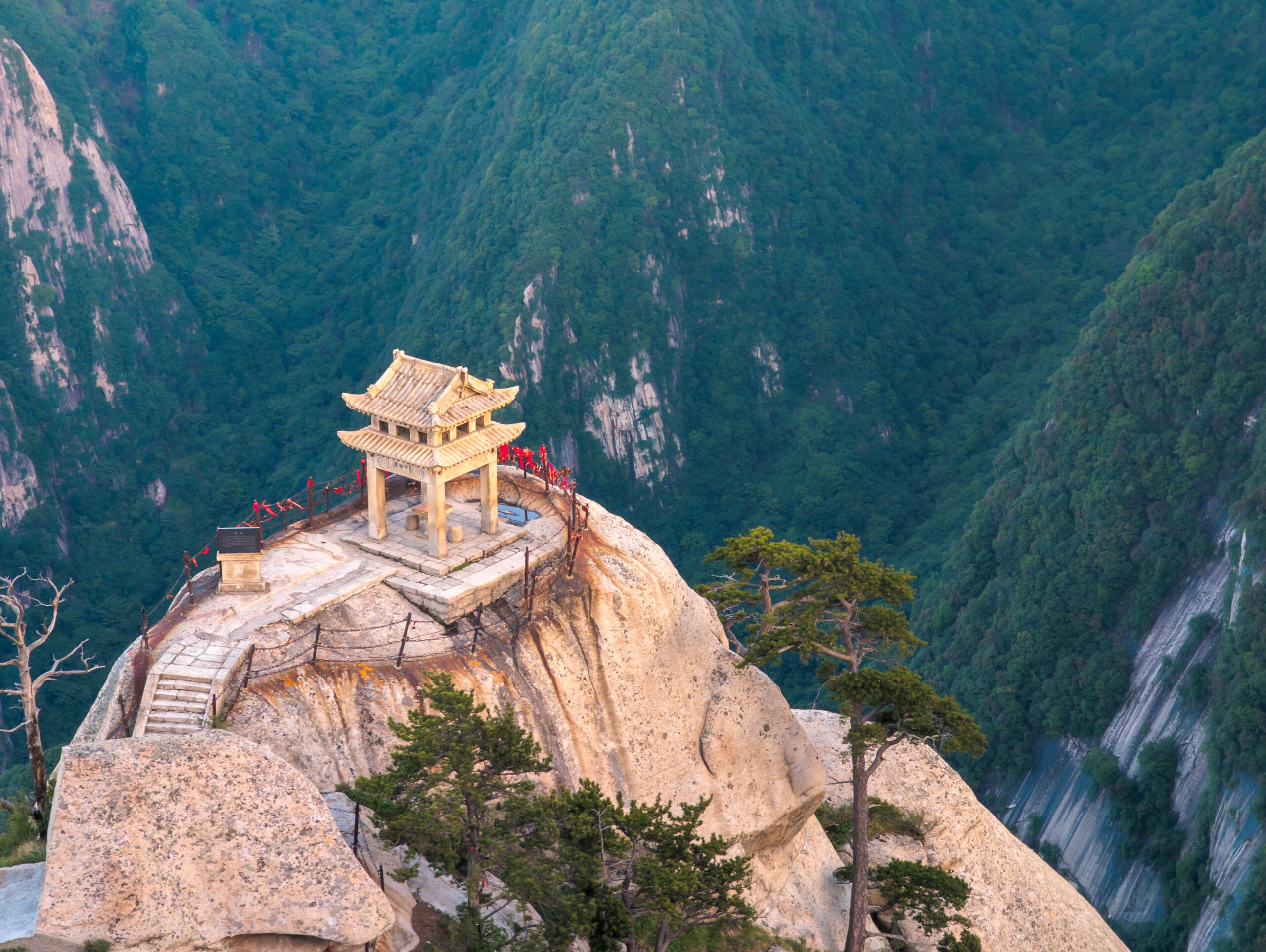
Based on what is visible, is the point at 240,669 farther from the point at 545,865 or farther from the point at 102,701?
the point at 545,865

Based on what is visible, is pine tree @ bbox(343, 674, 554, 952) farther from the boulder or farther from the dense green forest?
the dense green forest

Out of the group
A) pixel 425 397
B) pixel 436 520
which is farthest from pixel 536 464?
pixel 425 397

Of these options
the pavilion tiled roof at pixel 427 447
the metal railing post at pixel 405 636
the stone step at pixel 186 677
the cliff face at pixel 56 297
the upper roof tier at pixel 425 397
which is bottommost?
the cliff face at pixel 56 297

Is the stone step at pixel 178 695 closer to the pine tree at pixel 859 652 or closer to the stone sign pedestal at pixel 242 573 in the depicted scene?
the stone sign pedestal at pixel 242 573

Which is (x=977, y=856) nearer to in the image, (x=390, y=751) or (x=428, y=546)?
(x=428, y=546)

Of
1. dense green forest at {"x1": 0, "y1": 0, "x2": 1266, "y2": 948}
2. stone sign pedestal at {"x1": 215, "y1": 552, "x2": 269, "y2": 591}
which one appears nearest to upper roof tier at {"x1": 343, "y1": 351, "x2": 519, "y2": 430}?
stone sign pedestal at {"x1": 215, "y1": 552, "x2": 269, "y2": 591}

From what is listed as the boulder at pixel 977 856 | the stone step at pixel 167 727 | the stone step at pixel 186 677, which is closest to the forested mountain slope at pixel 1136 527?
the boulder at pixel 977 856

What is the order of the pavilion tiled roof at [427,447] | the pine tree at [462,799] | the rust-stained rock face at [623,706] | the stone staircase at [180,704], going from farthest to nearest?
the pavilion tiled roof at [427,447] → the rust-stained rock face at [623,706] → the stone staircase at [180,704] → the pine tree at [462,799]
